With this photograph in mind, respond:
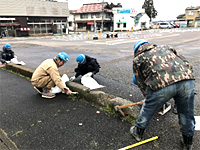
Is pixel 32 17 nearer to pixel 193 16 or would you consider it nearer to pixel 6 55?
pixel 6 55

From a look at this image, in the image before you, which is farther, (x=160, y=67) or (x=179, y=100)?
(x=179, y=100)

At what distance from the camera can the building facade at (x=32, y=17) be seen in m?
28.4

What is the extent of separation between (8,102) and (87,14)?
47.6 metres

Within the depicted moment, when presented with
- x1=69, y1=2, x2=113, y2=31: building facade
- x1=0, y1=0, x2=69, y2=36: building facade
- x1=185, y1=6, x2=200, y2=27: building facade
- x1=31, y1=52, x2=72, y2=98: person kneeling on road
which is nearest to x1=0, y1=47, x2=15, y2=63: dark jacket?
x1=31, y1=52, x2=72, y2=98: person kneeling on road

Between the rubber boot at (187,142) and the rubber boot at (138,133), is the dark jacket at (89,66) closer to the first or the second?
the rubber boot at (138,133)

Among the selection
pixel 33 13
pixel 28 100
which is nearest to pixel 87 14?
pixel 33 13

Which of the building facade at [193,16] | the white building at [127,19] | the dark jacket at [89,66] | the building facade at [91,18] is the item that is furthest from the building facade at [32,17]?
the building facade at [193,16]

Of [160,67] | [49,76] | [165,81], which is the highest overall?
[160,67]

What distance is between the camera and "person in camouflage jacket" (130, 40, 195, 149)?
2.13 m

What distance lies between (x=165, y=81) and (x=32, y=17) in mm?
34199

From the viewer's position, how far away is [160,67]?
2.15 metres

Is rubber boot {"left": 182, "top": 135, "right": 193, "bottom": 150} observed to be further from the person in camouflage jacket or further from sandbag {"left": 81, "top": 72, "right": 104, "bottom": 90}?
sandbag {"left": 81, "top": 72, "right": 104, "bottom": 90}

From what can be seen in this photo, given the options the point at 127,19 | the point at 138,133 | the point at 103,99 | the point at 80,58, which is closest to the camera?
the point at 138,133

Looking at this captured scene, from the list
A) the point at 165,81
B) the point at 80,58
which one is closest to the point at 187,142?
the point at 165,81
